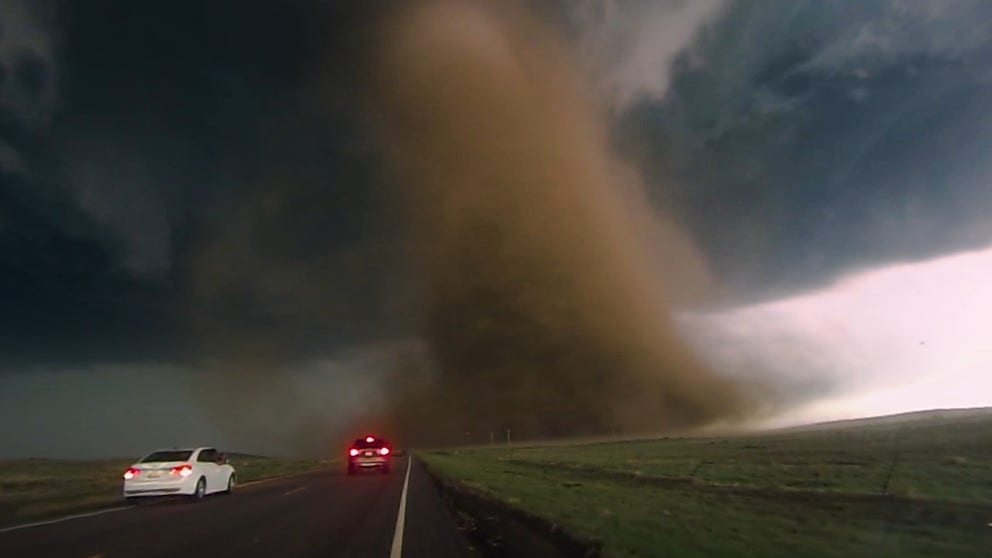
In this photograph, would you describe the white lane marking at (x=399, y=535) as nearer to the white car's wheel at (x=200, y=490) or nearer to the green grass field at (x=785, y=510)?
the green grass field at (x=785, y=510)

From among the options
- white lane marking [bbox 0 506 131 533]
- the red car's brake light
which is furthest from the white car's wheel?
white lane marking [bbox 0 506 131 533]

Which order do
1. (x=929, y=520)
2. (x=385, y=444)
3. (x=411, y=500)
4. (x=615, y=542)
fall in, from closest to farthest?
(x=615, y=542)
(x=929, y=520)
(x=411, y=500)
(x=385, y=444)

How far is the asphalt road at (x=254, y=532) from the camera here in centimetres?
1112

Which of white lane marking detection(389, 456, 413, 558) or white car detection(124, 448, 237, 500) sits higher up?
white car detection(124, 448, 237, 500)

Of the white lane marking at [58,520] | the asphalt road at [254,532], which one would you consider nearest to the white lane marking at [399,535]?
the asphalt road at [254,532]

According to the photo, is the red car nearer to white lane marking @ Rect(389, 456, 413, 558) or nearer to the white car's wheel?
the white car's wheel

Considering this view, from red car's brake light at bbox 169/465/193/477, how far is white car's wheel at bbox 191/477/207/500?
64 centimetres

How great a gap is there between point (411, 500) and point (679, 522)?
9.67 m

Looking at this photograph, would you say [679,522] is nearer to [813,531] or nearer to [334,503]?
[813,531]

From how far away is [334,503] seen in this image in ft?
67.4

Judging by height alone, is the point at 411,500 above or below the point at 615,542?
above

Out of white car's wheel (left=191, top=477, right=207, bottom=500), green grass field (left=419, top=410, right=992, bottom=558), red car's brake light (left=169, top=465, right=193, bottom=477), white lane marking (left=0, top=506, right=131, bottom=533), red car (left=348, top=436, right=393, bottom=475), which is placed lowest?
green grass field (left=419, top=410, right=992, bottom=558)

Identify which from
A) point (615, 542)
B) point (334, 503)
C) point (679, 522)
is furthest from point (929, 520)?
point (334, 503)

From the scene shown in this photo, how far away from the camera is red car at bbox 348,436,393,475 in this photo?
41125 millimetres
